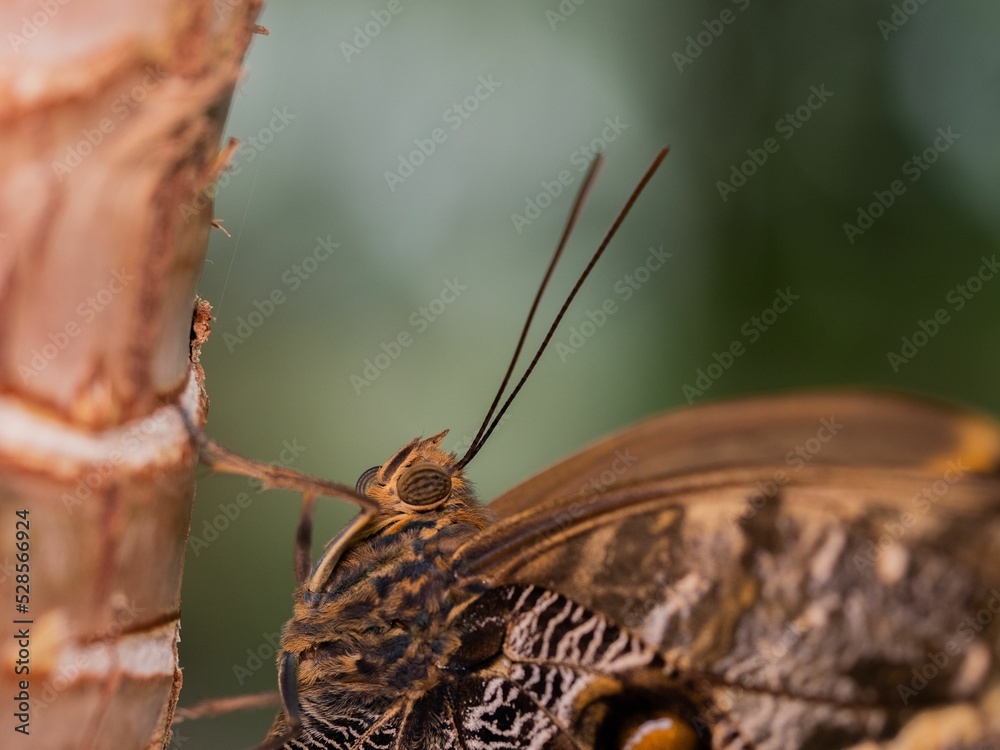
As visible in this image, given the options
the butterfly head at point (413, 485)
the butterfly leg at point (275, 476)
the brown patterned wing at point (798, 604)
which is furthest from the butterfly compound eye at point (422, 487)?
the brown patterned wing at point (798, 604)

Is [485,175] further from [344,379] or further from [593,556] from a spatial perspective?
[593,556]

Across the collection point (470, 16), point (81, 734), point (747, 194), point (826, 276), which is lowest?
point (81, 734)

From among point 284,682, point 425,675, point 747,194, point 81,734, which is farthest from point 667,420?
point 747,194

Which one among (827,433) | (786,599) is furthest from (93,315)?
(786,599)

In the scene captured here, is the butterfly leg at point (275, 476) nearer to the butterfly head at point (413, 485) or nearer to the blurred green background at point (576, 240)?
the butterfly head at point (413, 485)

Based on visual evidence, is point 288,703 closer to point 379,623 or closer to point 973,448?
point 379,623

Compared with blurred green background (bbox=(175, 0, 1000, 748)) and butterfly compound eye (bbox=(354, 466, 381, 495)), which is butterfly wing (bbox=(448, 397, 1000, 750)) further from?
blurred green background (bbox=(175, 0, 1000, 748))

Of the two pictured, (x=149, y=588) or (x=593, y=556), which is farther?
(x=593, y=556)
